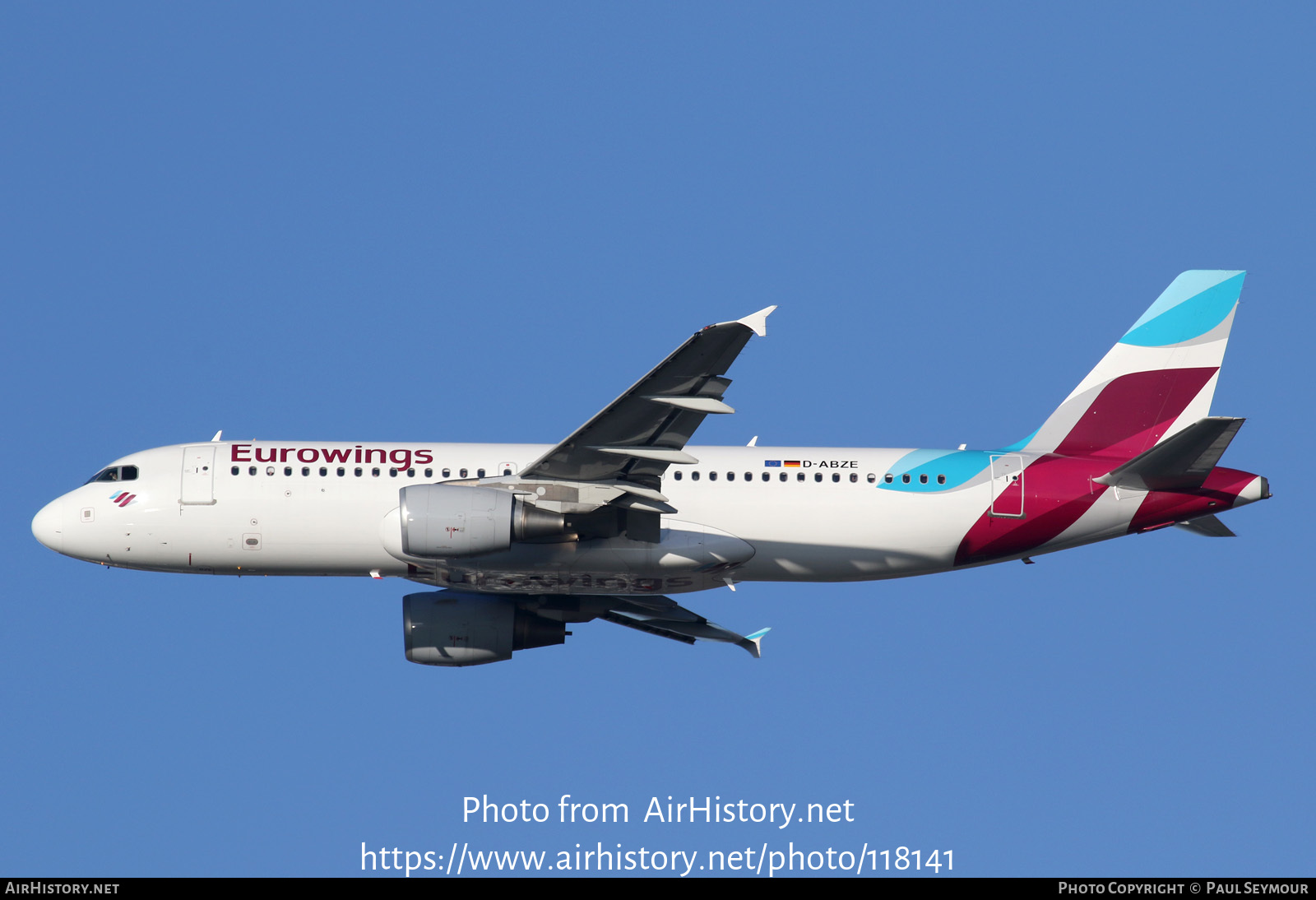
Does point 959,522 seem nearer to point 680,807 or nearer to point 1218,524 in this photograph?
point 1218,524

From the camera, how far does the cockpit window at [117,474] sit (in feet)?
119

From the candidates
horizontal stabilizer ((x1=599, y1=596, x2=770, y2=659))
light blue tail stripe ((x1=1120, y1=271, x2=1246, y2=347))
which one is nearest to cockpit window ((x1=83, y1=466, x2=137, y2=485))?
horizontal stabilizer ((x1=599, y1=596, x2=770, y2=659))

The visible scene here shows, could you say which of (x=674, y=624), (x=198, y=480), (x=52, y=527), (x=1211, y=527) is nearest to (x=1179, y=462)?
(x=1211, y=527)

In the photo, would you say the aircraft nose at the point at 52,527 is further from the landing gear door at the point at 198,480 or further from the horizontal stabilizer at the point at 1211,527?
the horizontal stabilizer at the point at 1211,527

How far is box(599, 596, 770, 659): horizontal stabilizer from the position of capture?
39.9m

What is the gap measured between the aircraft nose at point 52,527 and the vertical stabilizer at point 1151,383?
24790mm

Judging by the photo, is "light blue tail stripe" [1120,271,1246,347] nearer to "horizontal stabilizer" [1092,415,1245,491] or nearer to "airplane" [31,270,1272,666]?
"airplane" [31,270,1272,666]

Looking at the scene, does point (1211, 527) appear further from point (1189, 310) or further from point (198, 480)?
point (198, 480)

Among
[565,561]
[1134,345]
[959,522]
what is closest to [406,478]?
[565,561]

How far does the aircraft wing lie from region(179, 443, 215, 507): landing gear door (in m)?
8.29

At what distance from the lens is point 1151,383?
37.2 m

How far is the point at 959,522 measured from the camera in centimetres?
3534

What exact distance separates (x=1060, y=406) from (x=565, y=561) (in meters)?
13.6

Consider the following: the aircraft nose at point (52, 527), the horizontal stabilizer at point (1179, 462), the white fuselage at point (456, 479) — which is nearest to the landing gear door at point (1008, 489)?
the white fuselage at point (456, 479)
